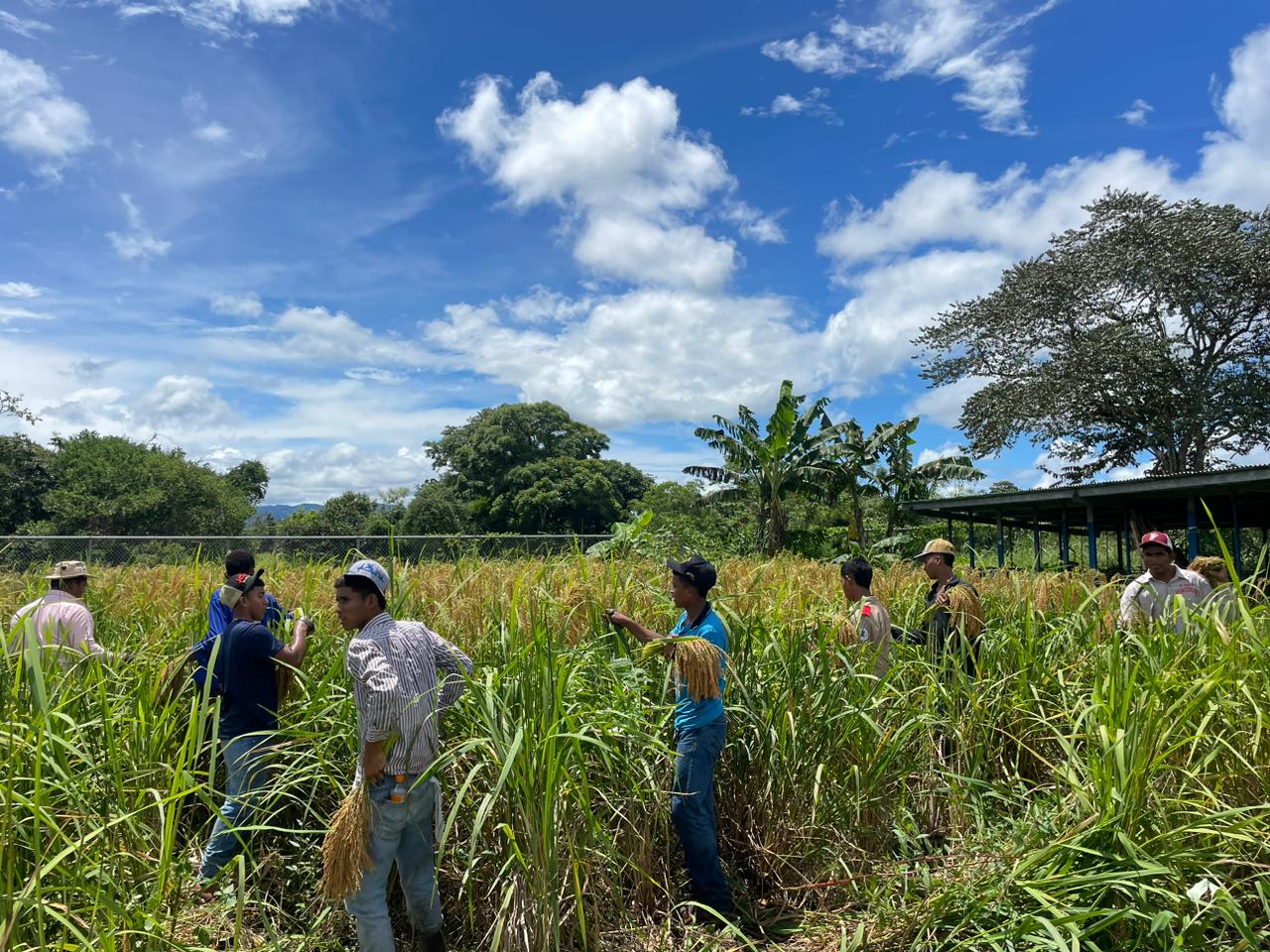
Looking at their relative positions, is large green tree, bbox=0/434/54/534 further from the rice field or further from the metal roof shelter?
the rice field

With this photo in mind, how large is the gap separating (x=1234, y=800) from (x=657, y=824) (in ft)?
7.24

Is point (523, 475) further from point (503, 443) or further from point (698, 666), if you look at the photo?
point (698, 666)

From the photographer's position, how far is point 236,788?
3506mm

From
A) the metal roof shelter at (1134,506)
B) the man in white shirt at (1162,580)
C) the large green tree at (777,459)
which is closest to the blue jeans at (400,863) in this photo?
the man in white shirt at (1162,580)

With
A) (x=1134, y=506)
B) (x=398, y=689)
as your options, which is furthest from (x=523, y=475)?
(x=398, y=689)

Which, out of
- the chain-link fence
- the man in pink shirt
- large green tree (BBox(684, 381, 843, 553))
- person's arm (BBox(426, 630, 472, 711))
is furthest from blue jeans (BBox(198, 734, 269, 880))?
large green tree (BBox(684, 381, 843, 553))

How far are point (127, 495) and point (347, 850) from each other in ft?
101

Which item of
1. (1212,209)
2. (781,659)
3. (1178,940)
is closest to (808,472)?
(1212,209)

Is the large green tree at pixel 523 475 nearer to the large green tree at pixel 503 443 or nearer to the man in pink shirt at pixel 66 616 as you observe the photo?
the large green tree at pixel 503 443

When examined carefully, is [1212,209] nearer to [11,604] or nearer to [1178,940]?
[1178,940]

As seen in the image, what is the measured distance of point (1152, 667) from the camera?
3.23m

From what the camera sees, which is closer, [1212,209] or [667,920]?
[667,920]

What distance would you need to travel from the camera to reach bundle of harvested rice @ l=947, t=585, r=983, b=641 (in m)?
4.57

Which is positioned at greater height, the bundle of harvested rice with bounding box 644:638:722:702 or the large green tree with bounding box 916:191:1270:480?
the large green tree with bounding box 916:191:1270:480
